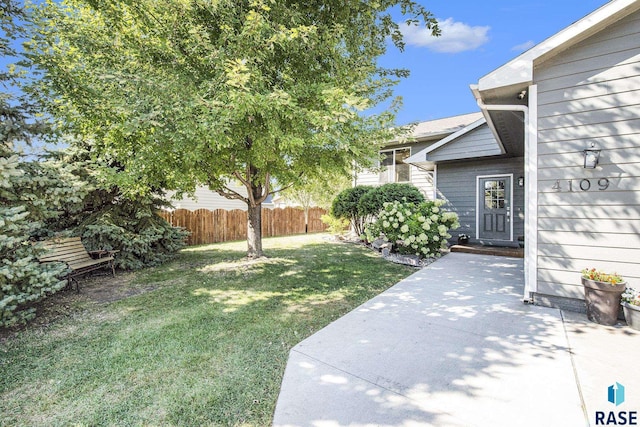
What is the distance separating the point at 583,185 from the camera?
393 centimetres

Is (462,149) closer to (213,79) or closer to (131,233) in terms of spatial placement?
(213,79)

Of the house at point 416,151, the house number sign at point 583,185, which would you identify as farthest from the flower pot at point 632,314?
the house at point 416,151

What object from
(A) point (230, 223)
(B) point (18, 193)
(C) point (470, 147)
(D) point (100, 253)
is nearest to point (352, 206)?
(C) point (470, 147)

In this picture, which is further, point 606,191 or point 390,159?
point 390,159

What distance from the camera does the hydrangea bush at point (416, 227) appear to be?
7.23 metres

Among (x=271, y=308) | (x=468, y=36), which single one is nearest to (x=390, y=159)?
(x=468, y=36)

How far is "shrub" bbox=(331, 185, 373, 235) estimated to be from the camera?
11023 mm

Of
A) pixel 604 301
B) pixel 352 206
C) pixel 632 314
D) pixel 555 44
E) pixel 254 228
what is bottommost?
pixel 632 314

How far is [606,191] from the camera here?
12.5ft

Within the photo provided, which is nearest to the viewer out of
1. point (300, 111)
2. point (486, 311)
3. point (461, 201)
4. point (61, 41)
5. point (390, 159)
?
point (486, 311)

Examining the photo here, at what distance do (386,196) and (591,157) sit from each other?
19.7ft

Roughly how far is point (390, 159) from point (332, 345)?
1043 centimetres

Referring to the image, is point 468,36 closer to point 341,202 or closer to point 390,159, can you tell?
point 390,159

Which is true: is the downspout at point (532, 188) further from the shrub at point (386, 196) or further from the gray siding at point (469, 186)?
the gray siding at point (469, 186)
